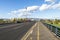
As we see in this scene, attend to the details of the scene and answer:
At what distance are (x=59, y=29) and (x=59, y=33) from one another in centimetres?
267

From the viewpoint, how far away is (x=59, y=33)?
21719 millimetres

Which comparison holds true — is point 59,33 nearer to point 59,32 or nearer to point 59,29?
point 59,32

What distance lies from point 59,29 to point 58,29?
512mm

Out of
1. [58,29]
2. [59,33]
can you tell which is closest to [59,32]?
[59,33]

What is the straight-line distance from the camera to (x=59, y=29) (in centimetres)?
2431

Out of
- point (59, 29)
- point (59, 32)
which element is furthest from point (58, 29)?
point (59, 32)

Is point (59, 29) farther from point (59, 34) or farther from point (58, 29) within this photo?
point (59, 34)

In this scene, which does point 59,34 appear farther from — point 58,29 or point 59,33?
point 58,29

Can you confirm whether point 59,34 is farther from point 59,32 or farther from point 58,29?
point 58,29

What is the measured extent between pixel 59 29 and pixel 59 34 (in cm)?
269

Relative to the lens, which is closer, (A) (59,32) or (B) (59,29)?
(A) (59,32)

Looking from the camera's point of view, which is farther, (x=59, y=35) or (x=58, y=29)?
(x=58, y=29)

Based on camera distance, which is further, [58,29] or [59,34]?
[58,29]

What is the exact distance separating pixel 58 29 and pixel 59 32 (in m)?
1.97
